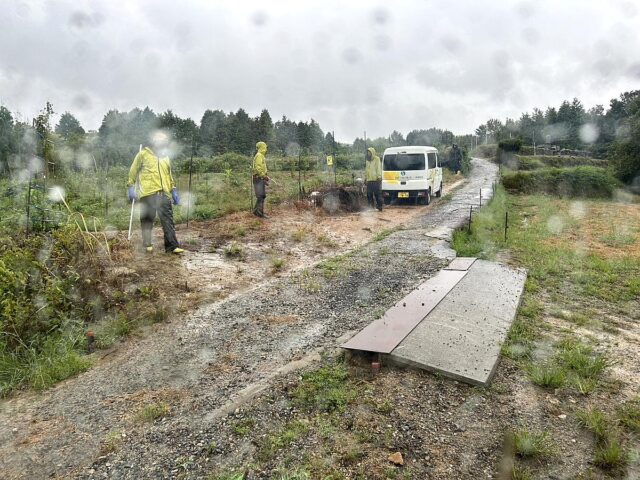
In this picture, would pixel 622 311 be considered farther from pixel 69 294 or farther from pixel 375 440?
pixel 69 294

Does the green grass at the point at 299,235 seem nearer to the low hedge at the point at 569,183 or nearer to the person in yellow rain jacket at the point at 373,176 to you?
the person in yellow rain jacket at the point at 373,176

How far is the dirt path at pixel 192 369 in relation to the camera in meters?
2.97

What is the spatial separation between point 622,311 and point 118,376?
598 cm

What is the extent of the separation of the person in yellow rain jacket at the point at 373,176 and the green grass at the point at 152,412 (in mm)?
11229

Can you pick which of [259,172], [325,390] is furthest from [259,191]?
[325,390]

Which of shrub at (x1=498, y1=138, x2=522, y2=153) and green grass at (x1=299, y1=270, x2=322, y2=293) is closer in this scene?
green grass at (x1=299, y1=270, x2=322, y2=293)

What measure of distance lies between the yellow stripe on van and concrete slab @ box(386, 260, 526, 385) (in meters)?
9.40

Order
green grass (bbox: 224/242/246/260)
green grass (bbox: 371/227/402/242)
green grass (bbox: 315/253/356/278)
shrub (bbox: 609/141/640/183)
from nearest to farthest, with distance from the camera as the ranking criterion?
green grass (bbox: 315/253/356/278) < green grass (bbox: 224/242/246/260) < green grass (bbox: 371/227/402/242) < shrub (bbox: 609/141/640/183)

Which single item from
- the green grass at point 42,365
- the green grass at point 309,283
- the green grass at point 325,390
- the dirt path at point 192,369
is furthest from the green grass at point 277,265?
the green grass at point 325,390

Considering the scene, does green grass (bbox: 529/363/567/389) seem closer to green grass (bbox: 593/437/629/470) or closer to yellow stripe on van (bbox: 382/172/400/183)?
green grass (bbox: 593/437/629/470)

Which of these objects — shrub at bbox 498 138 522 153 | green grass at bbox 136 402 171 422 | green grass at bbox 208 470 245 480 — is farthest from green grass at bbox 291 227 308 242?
shrub at bbox 498 138 522 153

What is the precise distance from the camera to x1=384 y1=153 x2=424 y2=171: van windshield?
15.4 m

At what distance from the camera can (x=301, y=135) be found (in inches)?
2042

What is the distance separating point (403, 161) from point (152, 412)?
13516mm
